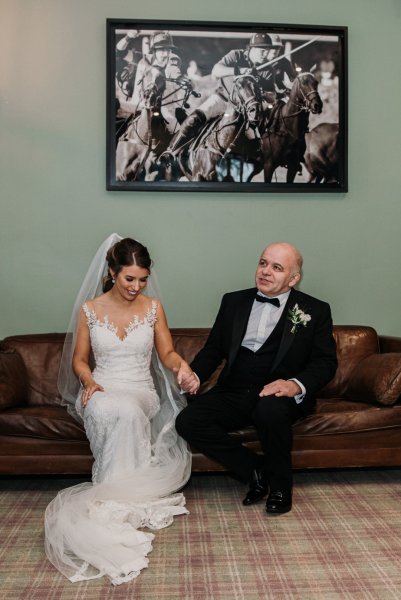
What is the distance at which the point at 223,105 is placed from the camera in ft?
15.9

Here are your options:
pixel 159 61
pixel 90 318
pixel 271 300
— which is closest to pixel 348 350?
pixel 271 300

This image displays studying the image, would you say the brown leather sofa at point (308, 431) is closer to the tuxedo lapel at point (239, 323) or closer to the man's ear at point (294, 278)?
the tuxedo lapel at point (239, 323)

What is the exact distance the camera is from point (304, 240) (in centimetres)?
501

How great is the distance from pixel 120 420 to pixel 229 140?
7.31 feet

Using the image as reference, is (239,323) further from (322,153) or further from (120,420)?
(322,153)

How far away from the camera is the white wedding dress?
9.66 ft

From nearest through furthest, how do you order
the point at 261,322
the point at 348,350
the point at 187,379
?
the point at 187,379 < the point at 261,322 < the point at 348,350

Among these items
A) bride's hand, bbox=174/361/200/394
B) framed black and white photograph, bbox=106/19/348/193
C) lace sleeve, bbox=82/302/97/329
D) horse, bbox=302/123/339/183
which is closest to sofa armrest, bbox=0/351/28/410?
lace sleeve, bbox=82/302/97/329

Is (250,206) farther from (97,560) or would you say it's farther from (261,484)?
(97,560)

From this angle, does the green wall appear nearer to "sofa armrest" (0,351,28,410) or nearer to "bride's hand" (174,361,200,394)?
"sofa armrest" (0,351,28,410)

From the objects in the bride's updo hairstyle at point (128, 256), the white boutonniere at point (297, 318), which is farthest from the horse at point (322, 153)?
the bride's updo hairstyle at point (128, 256)

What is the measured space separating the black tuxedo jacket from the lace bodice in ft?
1.06

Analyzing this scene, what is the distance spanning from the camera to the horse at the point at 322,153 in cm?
493

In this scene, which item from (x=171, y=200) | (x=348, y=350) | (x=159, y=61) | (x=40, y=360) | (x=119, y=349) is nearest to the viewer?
(x=119, y=349)
